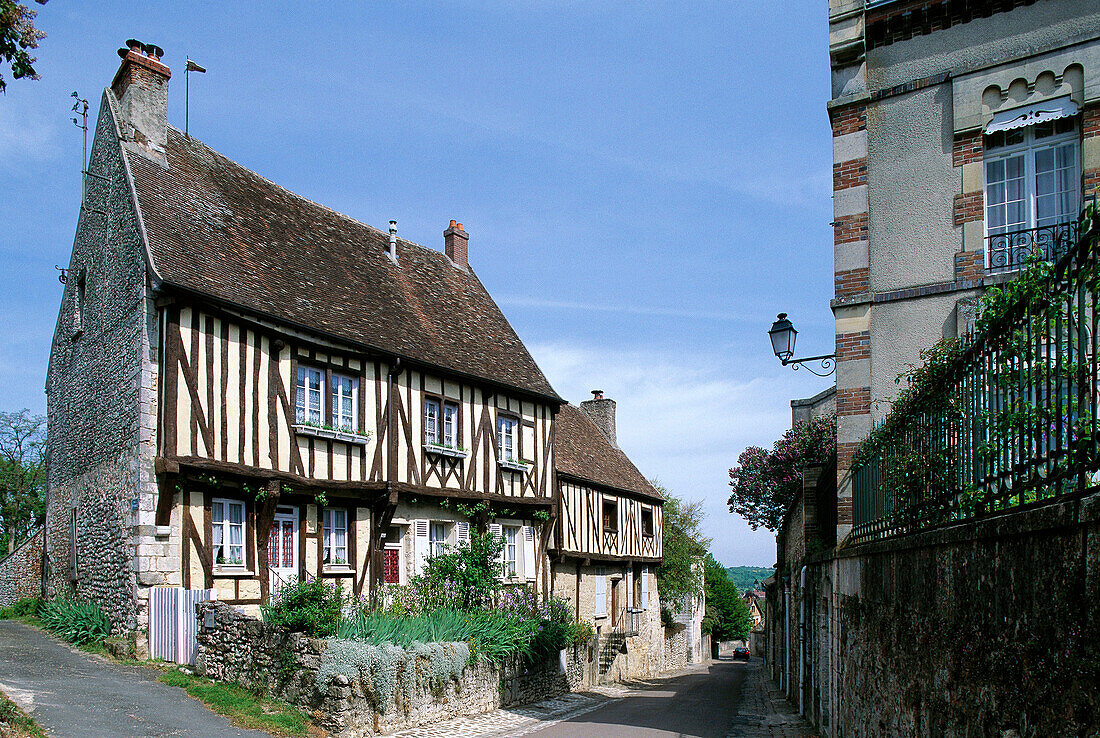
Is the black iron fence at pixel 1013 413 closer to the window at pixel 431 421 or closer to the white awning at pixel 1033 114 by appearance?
the white awning at pixel 1033 114

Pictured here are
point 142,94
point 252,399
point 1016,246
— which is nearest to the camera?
point 1016,246

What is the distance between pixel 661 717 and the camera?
45.8 ft

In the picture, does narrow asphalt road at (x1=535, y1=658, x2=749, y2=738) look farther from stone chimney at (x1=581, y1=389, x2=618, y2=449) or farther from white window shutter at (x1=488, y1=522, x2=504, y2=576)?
stone chimney at (x1=581, y1=389, x2=618, y2=449)

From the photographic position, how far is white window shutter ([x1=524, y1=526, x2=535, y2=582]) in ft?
62.6

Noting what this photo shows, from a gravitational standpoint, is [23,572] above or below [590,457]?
below

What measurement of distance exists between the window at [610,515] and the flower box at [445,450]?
30.0ft

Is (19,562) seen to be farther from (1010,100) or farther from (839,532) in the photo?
(1010,100)

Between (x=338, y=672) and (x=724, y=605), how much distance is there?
4590 centimetres

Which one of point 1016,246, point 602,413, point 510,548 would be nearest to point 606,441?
point 602,413

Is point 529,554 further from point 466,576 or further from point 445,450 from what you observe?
point 445,450

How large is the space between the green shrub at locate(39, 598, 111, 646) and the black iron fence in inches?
437

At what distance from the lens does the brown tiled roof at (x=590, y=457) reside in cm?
2417

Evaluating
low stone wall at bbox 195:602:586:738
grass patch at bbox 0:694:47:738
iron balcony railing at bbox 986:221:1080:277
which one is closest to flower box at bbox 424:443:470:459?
low stone wall at bbox 195:602:586:738

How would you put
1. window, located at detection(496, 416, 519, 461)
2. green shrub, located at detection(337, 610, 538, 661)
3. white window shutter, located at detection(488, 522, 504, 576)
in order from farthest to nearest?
window, located at detection(496, 416, 519, 461), white window shutter, located at detection(488, 522, 504, 576), green shrub, located at detection(337, 610, 538, 661)
